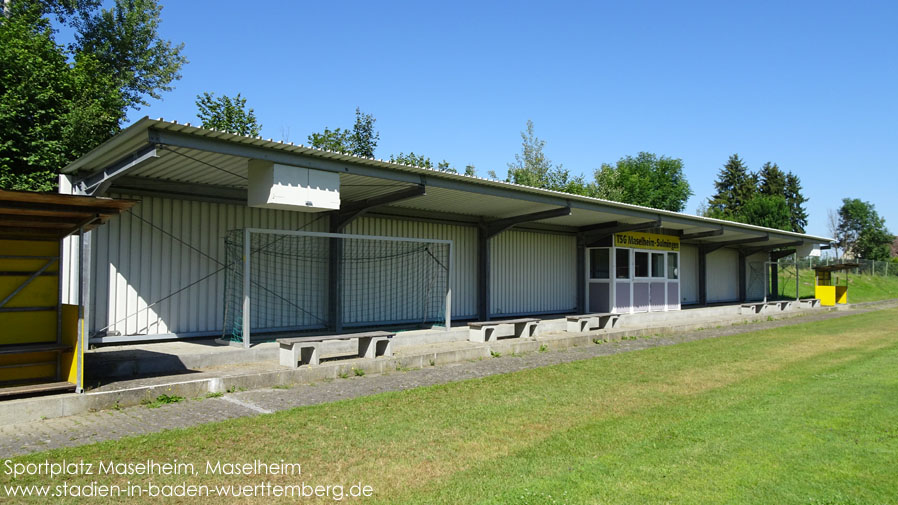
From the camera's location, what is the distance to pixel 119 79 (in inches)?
897

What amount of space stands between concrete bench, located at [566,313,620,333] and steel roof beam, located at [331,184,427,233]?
19.4ft

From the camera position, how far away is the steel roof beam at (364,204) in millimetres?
11065

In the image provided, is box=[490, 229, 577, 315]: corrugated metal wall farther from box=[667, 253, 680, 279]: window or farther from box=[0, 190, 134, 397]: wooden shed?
box=[0, 190, 134, 397]: wooden shed

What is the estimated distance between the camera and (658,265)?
2011 centimetres

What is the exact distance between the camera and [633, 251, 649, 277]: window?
63.3ft

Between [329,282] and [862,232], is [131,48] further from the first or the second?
[862,232]

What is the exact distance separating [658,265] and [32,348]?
17.7 m

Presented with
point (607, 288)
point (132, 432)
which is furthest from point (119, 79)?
point (132, 432)

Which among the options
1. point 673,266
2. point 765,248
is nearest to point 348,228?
point 673,266

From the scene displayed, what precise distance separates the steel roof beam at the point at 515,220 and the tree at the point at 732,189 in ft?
184

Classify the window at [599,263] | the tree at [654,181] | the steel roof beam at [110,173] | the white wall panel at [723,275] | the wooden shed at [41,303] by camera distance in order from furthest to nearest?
the tree at [654,181] → the white wall panel at [723,275] → the window at [599,263] → the steel roof beam at [110,173] → the wooden shed at [41,303]

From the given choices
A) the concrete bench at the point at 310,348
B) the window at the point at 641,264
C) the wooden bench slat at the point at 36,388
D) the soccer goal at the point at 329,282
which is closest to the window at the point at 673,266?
the window at the point at 641,264

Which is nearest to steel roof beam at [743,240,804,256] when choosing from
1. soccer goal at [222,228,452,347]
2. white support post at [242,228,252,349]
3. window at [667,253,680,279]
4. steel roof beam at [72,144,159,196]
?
window at [667,253,680,279]

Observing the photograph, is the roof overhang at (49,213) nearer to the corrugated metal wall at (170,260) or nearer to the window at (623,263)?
the corrugated metal wall at (170,260)
